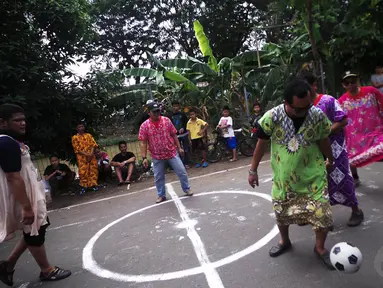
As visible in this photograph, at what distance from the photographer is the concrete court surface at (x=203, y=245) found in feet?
9.52

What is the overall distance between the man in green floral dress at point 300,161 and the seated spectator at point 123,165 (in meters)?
5.75

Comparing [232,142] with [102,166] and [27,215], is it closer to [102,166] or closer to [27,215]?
[102,166]

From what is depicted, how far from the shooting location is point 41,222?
318 cm

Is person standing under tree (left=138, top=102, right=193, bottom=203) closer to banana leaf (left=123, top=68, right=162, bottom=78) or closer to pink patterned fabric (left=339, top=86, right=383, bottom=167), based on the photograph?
pink patterned fabric (left=339, top=86, right=383, bottom=167)

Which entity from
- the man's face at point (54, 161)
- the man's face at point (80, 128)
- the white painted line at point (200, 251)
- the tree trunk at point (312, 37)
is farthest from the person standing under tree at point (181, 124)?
the tree trunk at point (312, 37)

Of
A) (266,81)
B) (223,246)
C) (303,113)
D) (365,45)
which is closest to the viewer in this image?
(303,113)

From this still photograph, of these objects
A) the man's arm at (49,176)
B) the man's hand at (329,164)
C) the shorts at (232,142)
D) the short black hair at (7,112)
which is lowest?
the shorts at (232,142)

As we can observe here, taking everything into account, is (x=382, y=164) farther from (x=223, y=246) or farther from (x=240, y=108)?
(x=240, y=108)

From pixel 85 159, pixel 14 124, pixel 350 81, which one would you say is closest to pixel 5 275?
pixel 14 124

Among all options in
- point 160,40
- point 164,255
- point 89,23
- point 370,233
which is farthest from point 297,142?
point 160,40

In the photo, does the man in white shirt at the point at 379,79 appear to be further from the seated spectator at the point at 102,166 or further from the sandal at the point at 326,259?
the seated spectator at the point at 102,166

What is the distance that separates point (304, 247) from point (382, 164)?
321 cm

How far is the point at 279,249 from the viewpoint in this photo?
3.20 meters

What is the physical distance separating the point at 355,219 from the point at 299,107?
177cm
